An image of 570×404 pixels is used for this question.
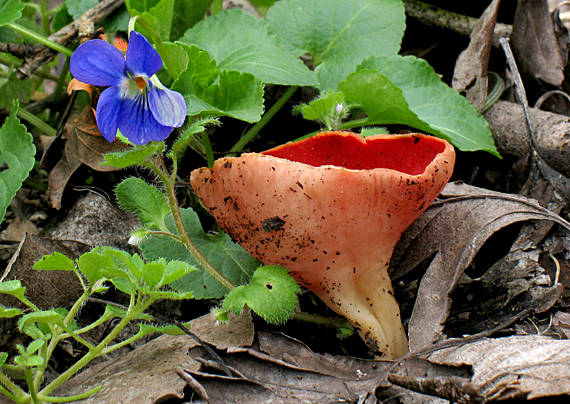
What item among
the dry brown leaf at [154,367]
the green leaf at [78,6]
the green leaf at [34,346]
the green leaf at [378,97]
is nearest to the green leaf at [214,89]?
the green leaf at [378,97]

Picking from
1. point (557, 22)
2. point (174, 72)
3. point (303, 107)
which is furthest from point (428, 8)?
point (174, 72)

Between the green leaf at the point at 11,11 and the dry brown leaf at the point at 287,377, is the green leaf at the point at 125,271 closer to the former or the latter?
the dry brown leaf at the point at 287,377

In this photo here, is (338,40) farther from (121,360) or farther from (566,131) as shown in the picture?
(121,360)

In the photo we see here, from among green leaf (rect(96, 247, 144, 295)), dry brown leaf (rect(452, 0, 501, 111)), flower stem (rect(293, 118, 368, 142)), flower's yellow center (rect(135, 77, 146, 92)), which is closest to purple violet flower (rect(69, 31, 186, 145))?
flower's yellow center (rect(135, 77, 146, 92))

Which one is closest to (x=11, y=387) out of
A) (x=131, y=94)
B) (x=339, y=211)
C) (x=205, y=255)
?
(x=205, y=255)

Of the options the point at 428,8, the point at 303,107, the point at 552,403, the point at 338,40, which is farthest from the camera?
the point at 428,8

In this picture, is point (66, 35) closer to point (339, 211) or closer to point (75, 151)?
point (75, 151)
